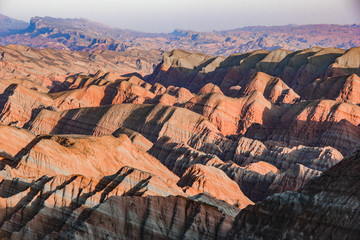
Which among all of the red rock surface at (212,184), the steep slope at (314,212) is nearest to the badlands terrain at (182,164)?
the steep slope at (314,212)

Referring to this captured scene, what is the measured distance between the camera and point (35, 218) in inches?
1608

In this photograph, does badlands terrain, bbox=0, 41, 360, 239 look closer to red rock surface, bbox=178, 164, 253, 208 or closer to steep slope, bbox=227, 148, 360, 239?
steep slope, bbox=227, 148, 360, 239

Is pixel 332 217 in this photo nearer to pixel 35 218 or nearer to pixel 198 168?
pixel 35 218

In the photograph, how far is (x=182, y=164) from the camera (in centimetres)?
8544

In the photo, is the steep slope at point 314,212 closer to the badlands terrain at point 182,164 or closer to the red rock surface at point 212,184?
the badlands terrain at point 182,164

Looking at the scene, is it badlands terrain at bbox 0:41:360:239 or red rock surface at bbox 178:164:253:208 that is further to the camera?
red rock surface at bbox 178:164:253:208

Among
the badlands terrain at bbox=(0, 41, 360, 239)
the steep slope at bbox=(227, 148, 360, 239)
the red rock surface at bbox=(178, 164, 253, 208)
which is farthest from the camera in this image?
the red rock surface at bbox=(178, 164, 253, 208)

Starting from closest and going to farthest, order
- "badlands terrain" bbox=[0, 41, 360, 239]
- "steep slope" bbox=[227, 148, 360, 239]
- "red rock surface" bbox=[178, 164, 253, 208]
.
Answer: "steep slope" bbox=[227, 148, 360, 239] → "badlands terrain" bbox=[0, 41, 360, 239] → "red rock surface" bbox=[178, 164, 253, 208]

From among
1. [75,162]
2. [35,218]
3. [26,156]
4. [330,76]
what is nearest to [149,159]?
[75,162]

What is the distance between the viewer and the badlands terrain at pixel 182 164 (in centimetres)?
3031

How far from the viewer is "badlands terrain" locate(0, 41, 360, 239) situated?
99.5 ft

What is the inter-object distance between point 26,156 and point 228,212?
22.7 metres

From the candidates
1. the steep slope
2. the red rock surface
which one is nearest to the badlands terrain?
the steep slope

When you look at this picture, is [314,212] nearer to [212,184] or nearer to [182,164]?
[212,184]
